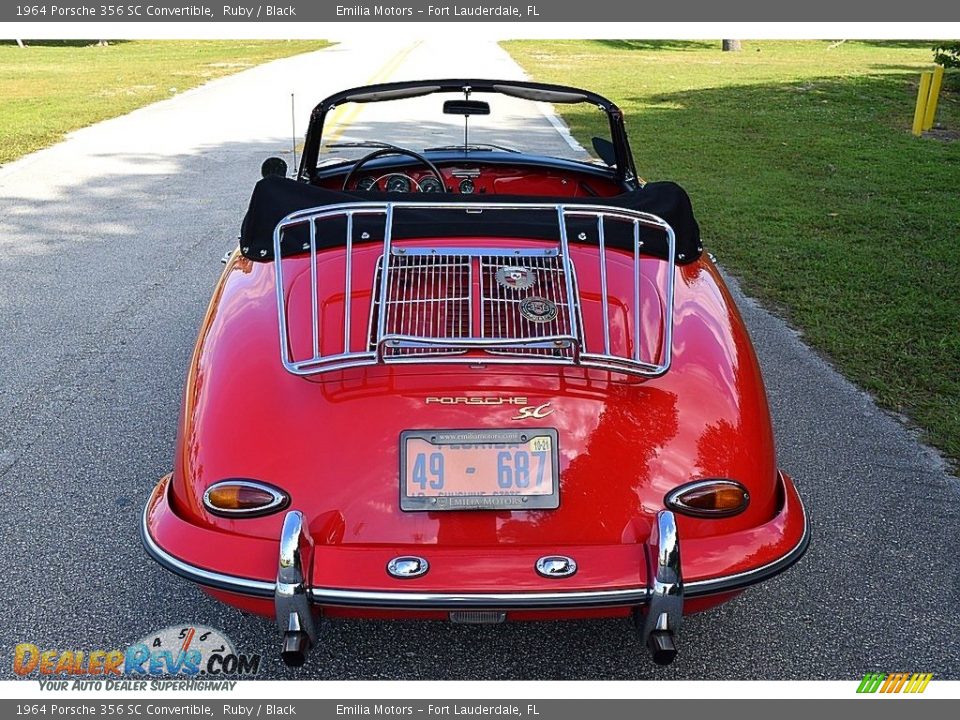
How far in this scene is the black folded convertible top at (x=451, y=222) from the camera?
3.05m

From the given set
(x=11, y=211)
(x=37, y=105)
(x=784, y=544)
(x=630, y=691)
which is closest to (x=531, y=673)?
(x=630, y=691)

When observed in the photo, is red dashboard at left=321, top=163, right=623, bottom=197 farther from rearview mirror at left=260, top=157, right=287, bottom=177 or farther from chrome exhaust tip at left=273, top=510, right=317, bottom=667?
chrome exhaust tip at left=273, top=510, right=317, bottom=667

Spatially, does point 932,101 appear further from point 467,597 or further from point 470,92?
point 467,597

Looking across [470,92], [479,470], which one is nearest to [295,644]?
[479,470]

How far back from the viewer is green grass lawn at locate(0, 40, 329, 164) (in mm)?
13344

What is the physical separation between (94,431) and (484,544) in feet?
7.87

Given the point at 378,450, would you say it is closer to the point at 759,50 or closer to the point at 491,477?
the point at 491,477

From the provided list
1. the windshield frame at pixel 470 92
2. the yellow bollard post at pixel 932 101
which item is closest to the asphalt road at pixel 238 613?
the windshield frame at pixel 470 92

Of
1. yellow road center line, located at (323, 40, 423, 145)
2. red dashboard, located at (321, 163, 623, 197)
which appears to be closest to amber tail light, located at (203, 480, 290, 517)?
red dashboard, located at (321, 163, 623, 197)

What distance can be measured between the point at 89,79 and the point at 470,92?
20.3 metres

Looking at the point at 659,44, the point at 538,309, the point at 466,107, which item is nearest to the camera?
the point at 538,309

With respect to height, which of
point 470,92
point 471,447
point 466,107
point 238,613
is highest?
point 470,92

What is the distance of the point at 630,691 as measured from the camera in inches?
101

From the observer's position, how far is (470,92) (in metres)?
4.19
